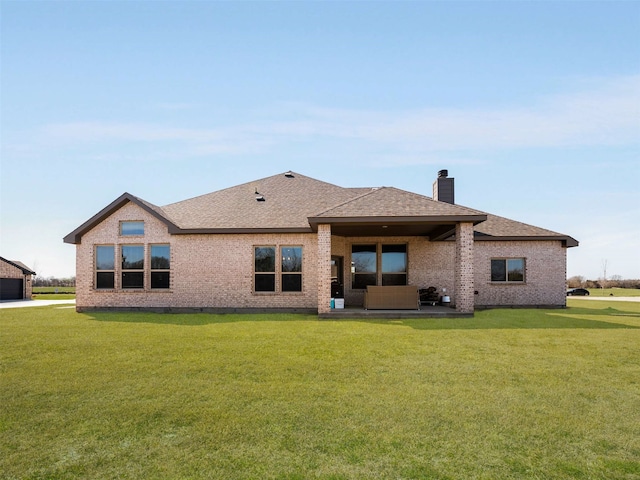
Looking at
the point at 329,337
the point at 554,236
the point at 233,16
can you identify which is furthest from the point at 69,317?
the point at 554,236

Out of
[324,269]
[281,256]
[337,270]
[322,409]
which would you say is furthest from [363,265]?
[322,409]

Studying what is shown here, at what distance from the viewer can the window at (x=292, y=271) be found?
606 inches

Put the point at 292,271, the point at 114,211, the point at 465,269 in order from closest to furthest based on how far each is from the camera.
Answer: the point at 465,269
the point at 292,271
the point at 114,211

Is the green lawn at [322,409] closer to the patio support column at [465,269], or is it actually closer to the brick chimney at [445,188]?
the patio support column at [465,269]

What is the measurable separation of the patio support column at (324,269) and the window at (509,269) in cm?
876

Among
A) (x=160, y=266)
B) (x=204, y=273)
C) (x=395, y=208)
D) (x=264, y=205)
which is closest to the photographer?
(x=395, y=208)

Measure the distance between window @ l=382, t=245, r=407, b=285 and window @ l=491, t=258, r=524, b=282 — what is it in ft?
13.8

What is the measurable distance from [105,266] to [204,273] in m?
4.63

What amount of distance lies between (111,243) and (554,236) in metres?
19.8

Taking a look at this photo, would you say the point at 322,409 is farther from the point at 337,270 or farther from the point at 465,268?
the point at 337,270

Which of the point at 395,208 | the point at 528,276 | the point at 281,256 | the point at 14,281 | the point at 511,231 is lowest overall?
the point at 14,281

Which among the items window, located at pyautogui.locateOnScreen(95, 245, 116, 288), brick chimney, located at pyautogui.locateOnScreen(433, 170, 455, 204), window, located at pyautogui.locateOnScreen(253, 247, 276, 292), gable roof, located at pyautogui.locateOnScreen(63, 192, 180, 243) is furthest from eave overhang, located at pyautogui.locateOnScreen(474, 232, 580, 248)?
window, located at pyautogui.locateOnScreen(95, 245, 116, 288)

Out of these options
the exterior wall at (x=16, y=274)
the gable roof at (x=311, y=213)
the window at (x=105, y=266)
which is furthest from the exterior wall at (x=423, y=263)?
the exterior wall at (x=16, y=274)

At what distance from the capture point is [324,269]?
13.1 metres
